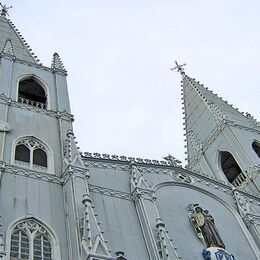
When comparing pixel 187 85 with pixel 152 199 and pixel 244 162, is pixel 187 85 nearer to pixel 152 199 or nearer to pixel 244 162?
pixel 244 162

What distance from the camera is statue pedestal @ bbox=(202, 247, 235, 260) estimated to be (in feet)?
60.5

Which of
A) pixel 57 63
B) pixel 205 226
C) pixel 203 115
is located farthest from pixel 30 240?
pixel 203 115

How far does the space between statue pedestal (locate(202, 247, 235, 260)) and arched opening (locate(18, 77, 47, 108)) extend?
10770mm

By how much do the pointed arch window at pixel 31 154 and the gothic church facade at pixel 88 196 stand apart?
0.04 m

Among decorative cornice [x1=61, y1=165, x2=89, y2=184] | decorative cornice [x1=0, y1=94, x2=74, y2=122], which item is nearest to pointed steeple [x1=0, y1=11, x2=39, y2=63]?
decorative cornice [x1=0, y1=94, x2=74, y2=122]

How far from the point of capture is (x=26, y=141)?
19828mm

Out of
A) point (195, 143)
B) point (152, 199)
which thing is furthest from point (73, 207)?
point (195, 143)

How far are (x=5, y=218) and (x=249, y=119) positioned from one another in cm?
2361

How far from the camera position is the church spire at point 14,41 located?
27.4m

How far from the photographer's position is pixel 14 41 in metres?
30.1

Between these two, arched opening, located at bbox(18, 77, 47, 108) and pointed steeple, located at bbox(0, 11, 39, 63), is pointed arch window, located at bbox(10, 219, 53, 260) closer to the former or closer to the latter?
arched opening, located at bbox(18, 77, 47, 108)

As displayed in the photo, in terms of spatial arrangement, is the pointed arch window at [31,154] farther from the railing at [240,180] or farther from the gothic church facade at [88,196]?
the railing at [240,180]

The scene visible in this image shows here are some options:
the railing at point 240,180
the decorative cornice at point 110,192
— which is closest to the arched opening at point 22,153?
the decorative cornice at point 110,192

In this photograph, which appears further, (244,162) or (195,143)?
(195,143)
